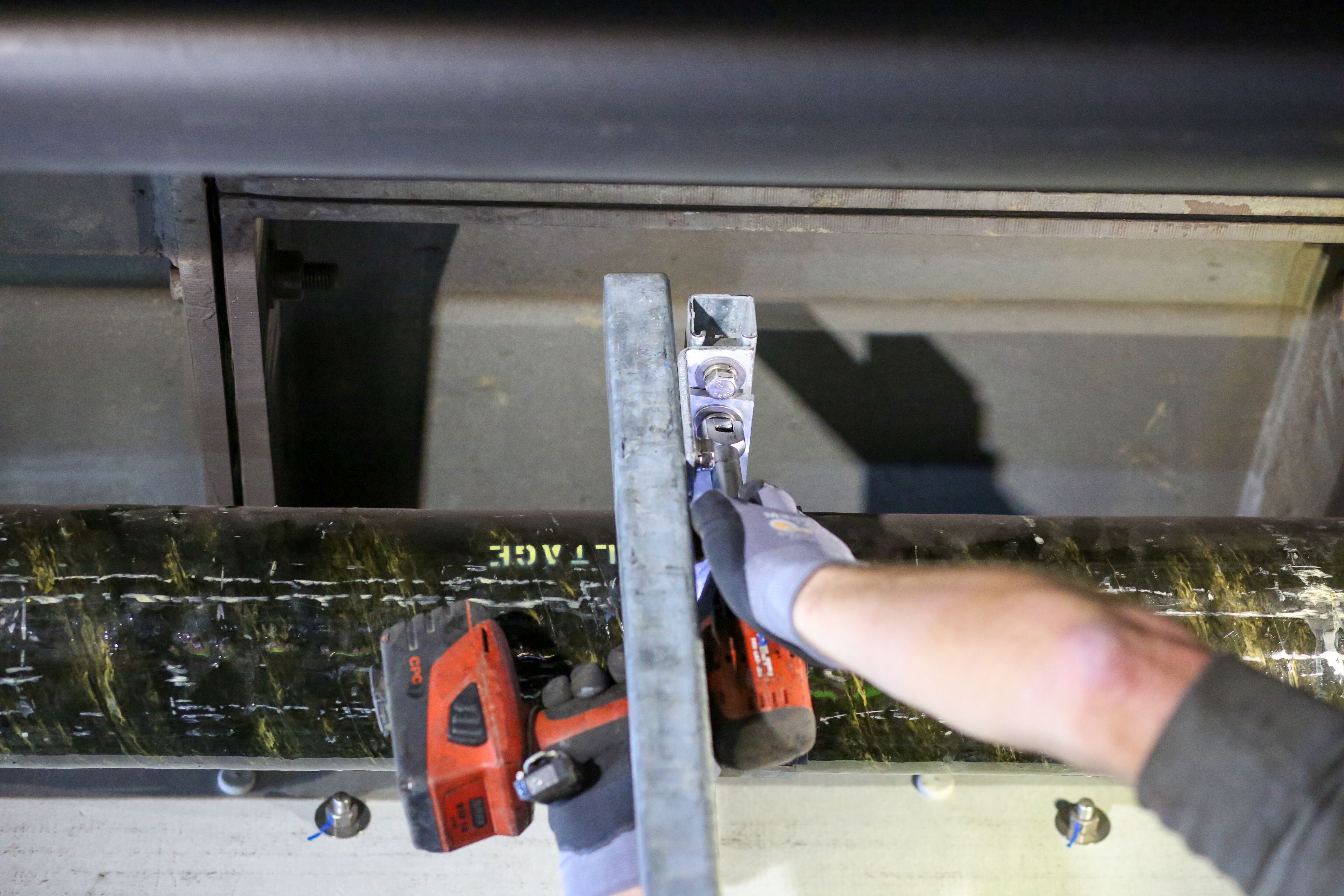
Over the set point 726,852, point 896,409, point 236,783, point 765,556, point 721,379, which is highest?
point 721,379

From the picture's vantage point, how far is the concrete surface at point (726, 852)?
167 centimetres

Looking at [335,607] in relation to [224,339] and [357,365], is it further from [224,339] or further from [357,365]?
[357,365]

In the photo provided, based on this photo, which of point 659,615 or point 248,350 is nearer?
point 659,615

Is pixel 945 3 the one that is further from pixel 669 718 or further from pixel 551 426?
pixel 551 426

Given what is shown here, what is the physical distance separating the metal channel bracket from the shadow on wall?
1000 mm

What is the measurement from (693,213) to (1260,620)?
113 centimetres

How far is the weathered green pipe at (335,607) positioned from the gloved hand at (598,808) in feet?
0.68

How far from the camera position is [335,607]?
4.39 ft

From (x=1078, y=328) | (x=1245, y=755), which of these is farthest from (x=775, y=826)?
(x=1078, y=328)

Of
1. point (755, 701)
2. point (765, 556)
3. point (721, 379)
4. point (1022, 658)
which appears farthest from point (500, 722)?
point (1022, 658)

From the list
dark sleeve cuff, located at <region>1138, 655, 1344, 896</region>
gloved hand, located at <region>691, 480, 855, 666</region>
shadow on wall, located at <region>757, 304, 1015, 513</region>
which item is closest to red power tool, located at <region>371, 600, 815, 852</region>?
gloved hand, located at <region>691, 480, 855, 666</region>

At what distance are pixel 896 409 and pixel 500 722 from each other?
5.12 ft

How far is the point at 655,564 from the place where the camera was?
0.90 meters

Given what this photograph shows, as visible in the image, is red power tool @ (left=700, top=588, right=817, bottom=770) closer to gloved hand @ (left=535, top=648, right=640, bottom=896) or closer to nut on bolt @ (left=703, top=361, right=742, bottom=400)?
gloved hand @ (left=535, top=648, right=640, bottom=896)
